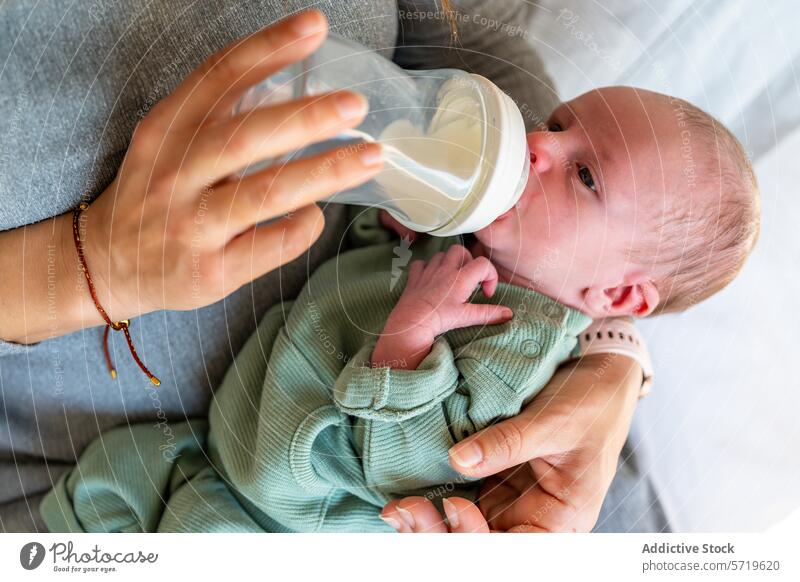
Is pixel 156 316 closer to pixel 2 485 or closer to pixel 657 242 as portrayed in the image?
pixel 2 485

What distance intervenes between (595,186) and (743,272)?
0.21 metres

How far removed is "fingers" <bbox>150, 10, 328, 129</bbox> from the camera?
315mm

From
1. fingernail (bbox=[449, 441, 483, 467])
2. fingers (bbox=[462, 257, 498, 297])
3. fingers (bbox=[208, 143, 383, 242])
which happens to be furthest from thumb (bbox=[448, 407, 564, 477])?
fingers (bbox=[208, 143, 383, 242])

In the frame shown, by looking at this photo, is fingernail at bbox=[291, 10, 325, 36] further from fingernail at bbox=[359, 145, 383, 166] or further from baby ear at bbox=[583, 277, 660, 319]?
baby ear at bbox=[583, 277, 660, 319]

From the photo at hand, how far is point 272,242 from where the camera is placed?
339 millimetres

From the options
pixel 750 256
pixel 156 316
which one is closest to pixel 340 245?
pixel 156 316

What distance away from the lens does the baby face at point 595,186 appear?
0.47 metres

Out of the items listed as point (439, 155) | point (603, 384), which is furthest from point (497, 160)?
point (603, 384)

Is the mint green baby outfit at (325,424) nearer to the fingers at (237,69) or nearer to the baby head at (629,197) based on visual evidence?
the baby head at (629,197)

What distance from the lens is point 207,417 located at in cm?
56

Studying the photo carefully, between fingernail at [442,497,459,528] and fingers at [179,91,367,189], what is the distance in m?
0.30

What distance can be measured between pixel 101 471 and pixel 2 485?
3.5 inches

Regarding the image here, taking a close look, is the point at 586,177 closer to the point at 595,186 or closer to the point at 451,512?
the point at 595,186

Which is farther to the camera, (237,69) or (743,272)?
(743,272)
